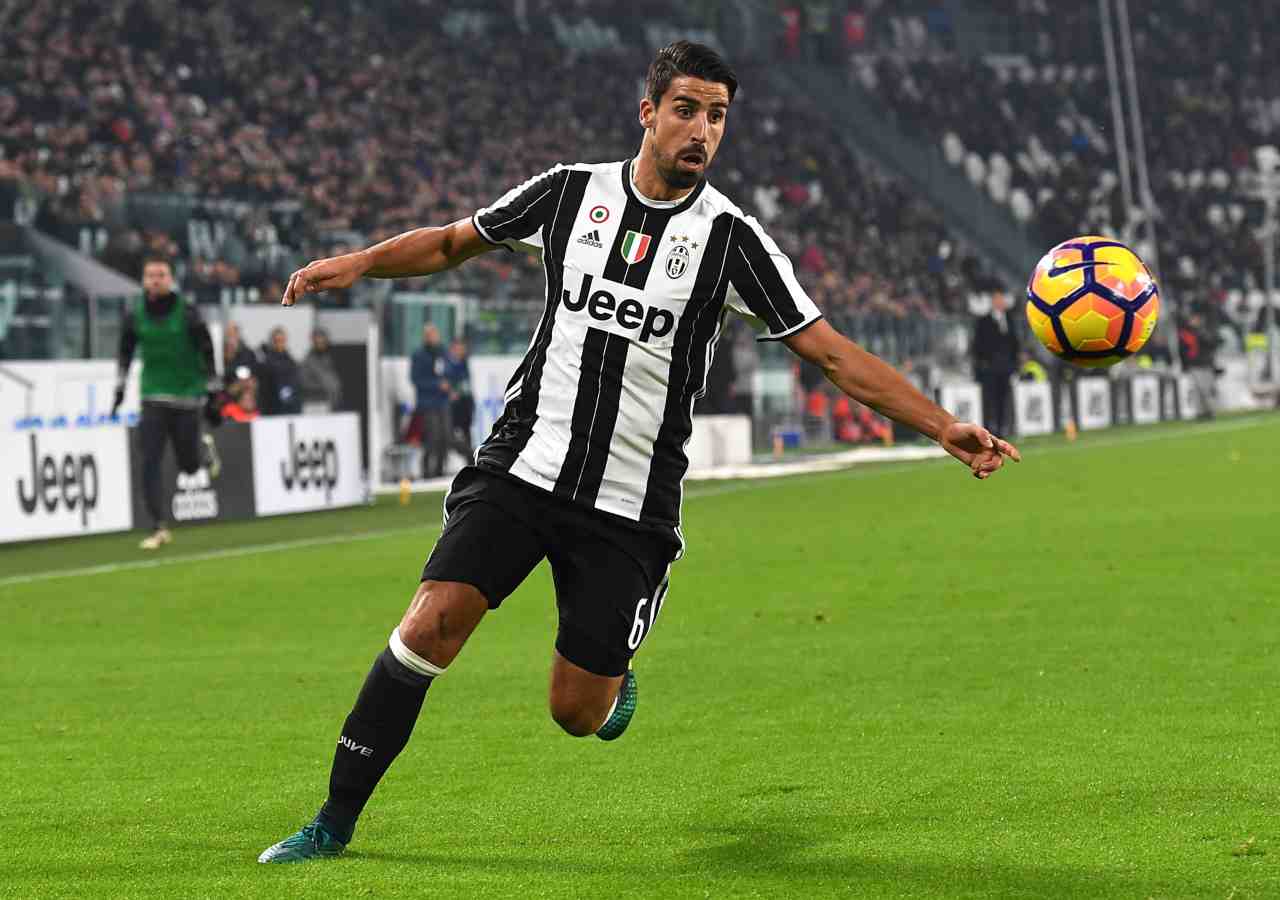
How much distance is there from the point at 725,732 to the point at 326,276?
2742 mm

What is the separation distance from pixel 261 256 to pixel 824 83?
88.4 ft

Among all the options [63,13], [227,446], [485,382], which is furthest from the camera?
[63,13]

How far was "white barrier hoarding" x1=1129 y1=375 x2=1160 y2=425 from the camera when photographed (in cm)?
4075

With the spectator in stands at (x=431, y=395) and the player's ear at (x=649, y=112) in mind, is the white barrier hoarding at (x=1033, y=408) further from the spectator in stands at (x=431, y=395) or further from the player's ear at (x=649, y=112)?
the player's ear at (x=649, y=112)

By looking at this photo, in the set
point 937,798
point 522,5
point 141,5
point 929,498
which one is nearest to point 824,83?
point 522,5

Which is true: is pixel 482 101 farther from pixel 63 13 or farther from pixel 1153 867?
pixel 1153 867

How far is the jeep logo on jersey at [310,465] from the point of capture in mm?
21062

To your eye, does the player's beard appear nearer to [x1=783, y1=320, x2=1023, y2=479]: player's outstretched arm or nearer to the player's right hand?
[x1=783, y1=320, x2=1023, y2=479]: player's outstretched arm

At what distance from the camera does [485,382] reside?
27.6 metres

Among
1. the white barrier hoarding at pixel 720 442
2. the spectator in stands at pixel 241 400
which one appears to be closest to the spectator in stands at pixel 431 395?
the spectator in stands at pixel 241 400

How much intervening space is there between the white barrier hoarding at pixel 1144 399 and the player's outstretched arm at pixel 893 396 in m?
35.3

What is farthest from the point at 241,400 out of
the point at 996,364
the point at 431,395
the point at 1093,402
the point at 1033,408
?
the point at 1093,402

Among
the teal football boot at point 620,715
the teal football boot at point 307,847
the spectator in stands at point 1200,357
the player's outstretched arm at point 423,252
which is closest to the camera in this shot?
the teal football boot at point 307,847

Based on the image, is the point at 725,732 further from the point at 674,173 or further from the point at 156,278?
the point at 156,278
